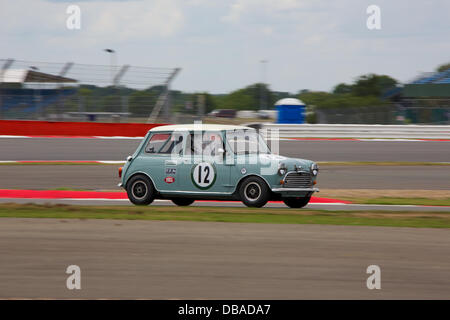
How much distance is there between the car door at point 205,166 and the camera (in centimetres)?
1063

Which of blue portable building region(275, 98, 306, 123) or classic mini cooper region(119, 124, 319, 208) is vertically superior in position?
blue portable building region(275, 98, 306, 123)

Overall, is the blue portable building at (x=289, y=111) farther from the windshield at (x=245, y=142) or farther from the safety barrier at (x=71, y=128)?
the windshield at (x=245, y=142)

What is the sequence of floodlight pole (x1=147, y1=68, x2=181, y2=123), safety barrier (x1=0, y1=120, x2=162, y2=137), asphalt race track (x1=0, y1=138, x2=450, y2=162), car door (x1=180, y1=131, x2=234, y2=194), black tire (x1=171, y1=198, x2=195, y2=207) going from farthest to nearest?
floodlight pole (x1=147, y1=68, x2=181, y2=123) → safety barrier (x1=0, y1=120, x2=162, y2=137) → asphalt race track (x1=0, y1=138, x2=450, y2=162) → black tire (x1=171, y1=198, x2=195, y2=207) → car door (x1=180, y1=131, x2=234, y2=194)

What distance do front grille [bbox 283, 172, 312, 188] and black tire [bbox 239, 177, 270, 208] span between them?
331 millimetres

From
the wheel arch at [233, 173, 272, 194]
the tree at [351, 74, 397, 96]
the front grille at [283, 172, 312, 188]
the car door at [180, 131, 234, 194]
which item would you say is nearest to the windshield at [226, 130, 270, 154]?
the car door at [180, 131, 234, 194]

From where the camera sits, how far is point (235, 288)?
18.4ft

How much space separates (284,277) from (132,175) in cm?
557

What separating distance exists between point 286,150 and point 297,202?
1101cm

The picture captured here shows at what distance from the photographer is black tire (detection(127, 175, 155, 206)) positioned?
36.1 ft

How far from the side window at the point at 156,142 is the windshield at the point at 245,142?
104cm

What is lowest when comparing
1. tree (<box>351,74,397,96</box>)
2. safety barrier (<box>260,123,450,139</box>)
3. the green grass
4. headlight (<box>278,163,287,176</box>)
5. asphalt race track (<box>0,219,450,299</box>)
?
asphalt race track (<box>0,219,450,299</box>)

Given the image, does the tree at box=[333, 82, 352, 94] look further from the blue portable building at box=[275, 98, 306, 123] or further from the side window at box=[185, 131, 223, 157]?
the side window at box=[185, 131, 223, 157]

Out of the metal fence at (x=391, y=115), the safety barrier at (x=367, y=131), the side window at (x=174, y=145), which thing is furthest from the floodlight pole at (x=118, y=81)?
the side window at (x=174, y=145)
